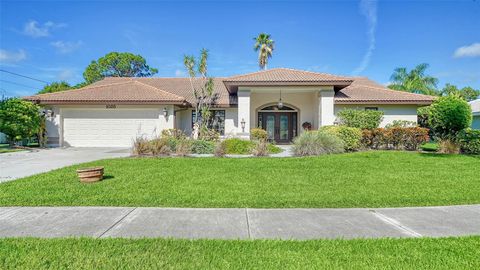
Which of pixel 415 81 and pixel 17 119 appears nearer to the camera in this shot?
pixel 17 119

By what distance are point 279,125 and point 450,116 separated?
11.1 m

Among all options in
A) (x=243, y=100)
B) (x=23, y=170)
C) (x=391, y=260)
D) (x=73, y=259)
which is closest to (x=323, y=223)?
(x=391, y=260)

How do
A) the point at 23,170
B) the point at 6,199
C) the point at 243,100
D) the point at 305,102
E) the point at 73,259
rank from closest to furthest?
the point at 73,259, the point at 6,199, the point at 23,170, the point at 243,100, the point at 305,102

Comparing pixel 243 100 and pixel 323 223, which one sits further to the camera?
pixel 243 100

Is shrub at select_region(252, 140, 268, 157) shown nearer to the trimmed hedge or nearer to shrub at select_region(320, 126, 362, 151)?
shrub at select_region(320, 126, 362, 151)

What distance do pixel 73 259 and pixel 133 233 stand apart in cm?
93

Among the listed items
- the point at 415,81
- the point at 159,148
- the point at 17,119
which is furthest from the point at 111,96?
the point at 415,81

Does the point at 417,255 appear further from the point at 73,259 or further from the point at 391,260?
the point at 73,259

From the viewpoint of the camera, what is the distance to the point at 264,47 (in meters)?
32.5

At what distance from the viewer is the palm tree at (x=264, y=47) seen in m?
32.5

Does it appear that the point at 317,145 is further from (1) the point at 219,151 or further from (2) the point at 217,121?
(2) the point at 217,121

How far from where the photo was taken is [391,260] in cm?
315

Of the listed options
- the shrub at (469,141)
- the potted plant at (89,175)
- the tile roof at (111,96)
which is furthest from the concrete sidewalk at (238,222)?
the tile roof at (111,96)

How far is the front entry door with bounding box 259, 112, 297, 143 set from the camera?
21172mm
